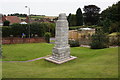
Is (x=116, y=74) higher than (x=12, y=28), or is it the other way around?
(x=12, y=28)

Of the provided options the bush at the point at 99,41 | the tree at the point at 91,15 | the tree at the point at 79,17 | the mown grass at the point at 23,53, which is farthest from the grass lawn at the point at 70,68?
the tree at the point at 91,15

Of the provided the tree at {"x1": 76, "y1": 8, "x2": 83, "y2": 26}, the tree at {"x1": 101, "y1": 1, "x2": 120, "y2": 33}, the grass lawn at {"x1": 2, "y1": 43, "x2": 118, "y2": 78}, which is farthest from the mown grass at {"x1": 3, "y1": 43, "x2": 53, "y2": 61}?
the tree at {"x1": 76, "y1": 8, "x2": 83, "y2": 26}

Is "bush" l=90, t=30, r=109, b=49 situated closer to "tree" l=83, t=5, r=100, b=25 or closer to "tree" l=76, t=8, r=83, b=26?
"tree" l=76, t=8, r=83, b=26

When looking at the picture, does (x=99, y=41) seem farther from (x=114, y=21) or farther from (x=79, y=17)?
(x=79, y=17)

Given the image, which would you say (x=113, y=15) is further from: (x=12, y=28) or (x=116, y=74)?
(x=116, y=74)

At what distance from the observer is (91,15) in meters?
66.8

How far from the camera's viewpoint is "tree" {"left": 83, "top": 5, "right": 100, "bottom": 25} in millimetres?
65875

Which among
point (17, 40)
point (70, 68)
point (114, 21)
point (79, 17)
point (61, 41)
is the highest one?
point (79, 17)

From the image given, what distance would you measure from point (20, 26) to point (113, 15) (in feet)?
87.1

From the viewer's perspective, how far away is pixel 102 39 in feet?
79.0

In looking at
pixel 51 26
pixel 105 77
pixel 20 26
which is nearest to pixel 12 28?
pixel 20 26

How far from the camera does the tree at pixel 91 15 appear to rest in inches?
2594

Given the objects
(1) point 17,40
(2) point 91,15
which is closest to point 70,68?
(1) point 17,40

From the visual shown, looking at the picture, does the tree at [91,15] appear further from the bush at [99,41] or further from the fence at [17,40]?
the bush at [99,41]
